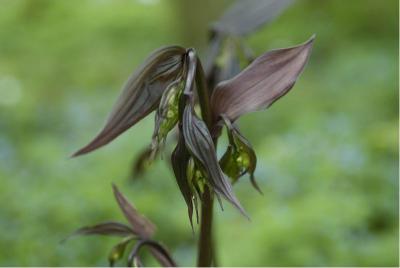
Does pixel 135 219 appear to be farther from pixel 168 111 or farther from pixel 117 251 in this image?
pixel 168 111

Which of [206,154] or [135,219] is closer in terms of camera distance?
[206,154]

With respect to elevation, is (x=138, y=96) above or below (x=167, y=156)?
above

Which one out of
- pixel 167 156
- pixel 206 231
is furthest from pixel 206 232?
pixel 167 156

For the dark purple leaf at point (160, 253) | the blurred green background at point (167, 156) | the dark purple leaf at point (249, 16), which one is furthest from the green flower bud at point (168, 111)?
the blurred green background at point (167, 156)

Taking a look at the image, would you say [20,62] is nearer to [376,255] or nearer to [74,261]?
[74,261]

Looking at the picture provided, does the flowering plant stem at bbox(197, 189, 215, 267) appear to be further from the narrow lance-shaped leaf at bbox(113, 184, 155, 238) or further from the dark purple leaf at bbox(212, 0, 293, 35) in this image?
the dark purple leaf at bbox(212, 0, 293, 35)

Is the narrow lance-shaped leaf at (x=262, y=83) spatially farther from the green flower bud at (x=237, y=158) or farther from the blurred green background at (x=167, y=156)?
the blurred green background at (x=167, y=156)

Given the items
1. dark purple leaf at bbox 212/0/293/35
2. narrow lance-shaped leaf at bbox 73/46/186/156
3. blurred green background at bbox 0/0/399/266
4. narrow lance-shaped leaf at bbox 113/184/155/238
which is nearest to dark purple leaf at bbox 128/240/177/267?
narrow lance-shaped leaf at bbox 113/184/155/238

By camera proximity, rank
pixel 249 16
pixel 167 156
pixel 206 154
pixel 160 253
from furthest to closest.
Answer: pixel 167 156 < pixel 249 16 < pixel 160 253 < pixel 206 154
